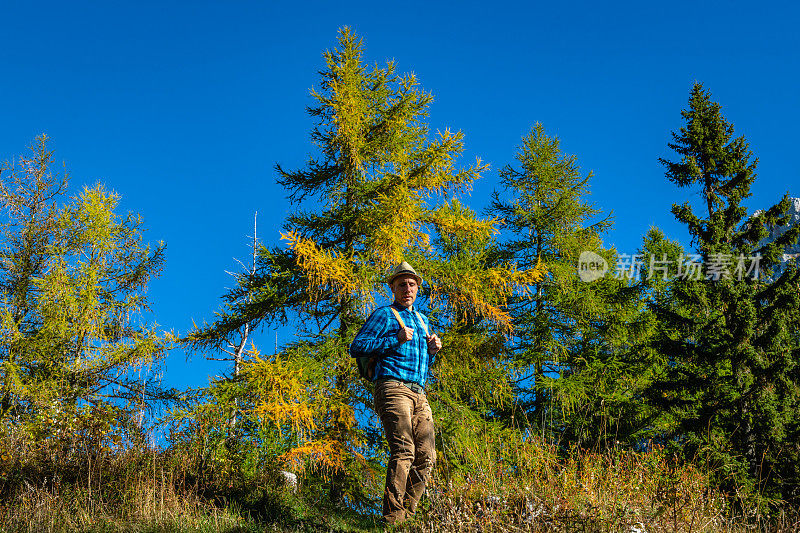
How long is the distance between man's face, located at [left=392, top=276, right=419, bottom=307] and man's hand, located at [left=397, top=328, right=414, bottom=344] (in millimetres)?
423

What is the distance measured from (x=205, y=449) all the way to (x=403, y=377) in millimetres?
4381

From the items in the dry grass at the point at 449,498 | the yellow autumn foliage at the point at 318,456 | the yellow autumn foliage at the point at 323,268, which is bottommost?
the dry grass at the point at 449,498

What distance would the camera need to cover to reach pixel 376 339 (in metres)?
5.00

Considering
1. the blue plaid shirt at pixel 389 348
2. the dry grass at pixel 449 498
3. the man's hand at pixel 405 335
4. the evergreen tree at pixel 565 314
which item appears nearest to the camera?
the dry grass at pixel 449 498

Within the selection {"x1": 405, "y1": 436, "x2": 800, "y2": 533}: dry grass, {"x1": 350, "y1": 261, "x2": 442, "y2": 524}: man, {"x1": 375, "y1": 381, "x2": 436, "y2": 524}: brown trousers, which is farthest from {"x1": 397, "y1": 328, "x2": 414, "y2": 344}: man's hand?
{"x1": 405, "y1": 436, "x2": 800, "y2": 533}: dry grass

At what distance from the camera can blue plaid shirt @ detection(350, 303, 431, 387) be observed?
4.99 meters

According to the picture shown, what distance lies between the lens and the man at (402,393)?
4.84m

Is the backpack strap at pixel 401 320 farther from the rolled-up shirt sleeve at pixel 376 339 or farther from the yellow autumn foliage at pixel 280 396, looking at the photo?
the yellow autumn foliage at pixel 280 396

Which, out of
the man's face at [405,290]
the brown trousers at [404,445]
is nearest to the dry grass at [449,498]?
the brown trousers at [404,445]

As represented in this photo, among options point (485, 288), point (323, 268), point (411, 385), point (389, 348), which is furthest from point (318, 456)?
point (389, 348)

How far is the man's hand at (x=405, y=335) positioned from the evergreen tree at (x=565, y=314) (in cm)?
830

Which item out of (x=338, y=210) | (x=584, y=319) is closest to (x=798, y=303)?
(x=584, y=319)

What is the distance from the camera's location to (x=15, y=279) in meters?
14.6

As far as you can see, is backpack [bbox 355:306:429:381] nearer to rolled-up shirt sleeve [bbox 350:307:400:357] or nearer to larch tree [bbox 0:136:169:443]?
rolled-up shirt sleeve [bbox 350:307:400:357]
